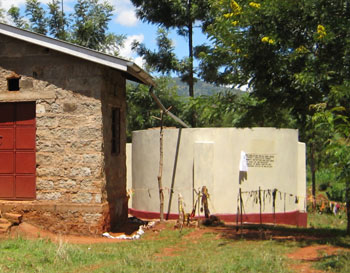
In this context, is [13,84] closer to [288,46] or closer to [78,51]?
[78,51]

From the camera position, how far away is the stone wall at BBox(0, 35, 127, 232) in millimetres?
10297

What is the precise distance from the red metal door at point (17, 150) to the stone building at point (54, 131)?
22 millimetres

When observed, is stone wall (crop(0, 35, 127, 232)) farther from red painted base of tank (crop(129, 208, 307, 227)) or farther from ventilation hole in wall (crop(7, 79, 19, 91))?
red painted base of tank (crop(129, 208, 307, 227))

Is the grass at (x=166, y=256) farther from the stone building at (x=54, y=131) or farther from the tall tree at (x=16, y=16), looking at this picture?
the tall tree at (x=16, y=16)

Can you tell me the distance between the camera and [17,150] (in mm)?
10625

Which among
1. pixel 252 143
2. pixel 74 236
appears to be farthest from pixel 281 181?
pixel 74 236

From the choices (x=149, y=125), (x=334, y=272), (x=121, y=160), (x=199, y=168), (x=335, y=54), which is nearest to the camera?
(x=334, y=272)

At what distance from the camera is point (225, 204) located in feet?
49.0

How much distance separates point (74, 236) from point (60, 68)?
3.64m

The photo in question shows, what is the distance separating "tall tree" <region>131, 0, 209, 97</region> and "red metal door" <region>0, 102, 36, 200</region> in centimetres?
1376

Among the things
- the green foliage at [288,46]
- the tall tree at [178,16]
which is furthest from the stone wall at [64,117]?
the tall tree at [178,16]

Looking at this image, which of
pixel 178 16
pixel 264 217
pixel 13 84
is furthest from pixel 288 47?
pixel 178 16

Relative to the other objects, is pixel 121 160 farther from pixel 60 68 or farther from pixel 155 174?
pixel 155 174

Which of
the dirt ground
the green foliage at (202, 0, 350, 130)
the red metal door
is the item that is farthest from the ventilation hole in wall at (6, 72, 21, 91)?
the green foliage at (202, 0, 350, 130)
